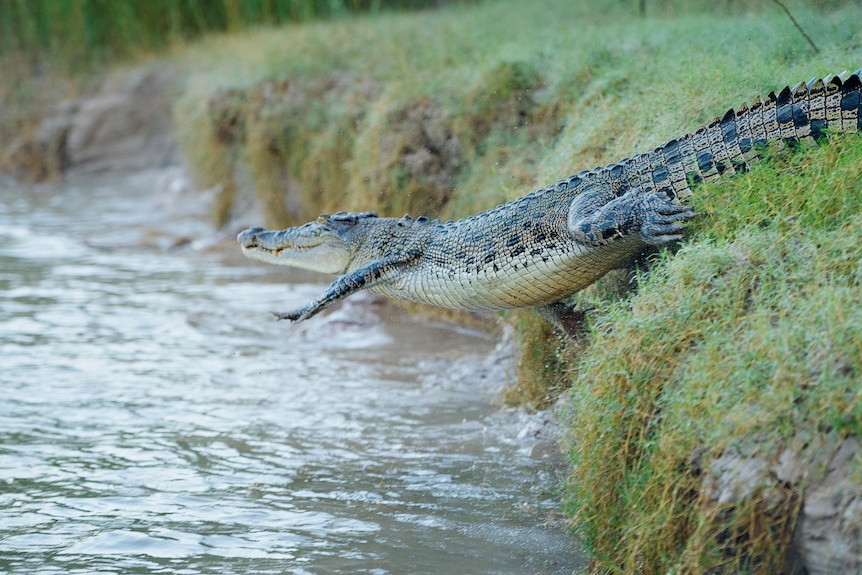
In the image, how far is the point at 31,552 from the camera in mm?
3752

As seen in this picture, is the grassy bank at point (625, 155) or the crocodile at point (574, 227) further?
the crocodile at point (574, 227)

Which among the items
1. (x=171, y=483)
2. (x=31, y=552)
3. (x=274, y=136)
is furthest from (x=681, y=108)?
(x=274, y=136)

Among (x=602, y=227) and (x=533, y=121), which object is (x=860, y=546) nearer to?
(x=602, y=227)

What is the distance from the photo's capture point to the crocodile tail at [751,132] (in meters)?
3.61

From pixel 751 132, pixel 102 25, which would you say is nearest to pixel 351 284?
pixel 751 132

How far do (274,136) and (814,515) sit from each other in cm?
778

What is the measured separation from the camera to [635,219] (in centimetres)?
375

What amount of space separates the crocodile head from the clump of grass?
2013 mm

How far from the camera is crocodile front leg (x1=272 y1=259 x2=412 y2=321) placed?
4.75 m

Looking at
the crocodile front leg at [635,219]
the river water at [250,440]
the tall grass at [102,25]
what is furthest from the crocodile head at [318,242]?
the tall grass at [102,25]

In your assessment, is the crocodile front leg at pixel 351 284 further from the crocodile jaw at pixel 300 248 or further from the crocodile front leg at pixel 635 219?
the crocodile front leg at pixel 635 219

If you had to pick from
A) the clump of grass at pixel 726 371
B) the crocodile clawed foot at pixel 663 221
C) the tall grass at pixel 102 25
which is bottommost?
the clump of grass at pixel 726 371

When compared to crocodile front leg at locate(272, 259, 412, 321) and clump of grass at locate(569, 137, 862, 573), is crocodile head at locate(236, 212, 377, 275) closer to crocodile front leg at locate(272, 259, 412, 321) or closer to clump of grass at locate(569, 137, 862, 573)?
crocodile front leg at locate(272, 259, 412, 321)

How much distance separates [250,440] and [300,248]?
117 cm
